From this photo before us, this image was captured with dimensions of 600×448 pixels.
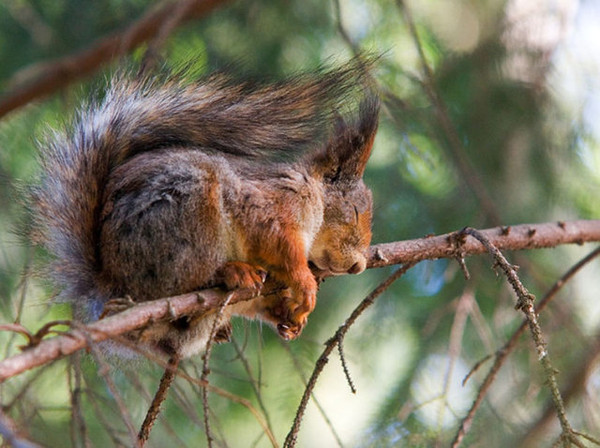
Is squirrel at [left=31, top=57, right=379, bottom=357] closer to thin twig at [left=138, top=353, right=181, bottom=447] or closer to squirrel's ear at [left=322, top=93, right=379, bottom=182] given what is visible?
squirrel's ear at [left=322, top=93, right=379, bottom=182]

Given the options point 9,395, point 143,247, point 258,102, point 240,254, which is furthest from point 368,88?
point 9,395

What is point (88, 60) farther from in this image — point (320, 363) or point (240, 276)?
point (320, 363)

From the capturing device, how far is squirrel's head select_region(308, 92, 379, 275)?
5.89 ft

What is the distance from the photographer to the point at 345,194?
189cm

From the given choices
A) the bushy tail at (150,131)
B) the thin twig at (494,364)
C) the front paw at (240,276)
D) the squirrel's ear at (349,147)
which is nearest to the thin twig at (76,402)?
the bushy tail at (150,131)

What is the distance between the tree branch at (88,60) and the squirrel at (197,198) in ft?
1.20

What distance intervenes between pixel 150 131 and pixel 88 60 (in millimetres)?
635

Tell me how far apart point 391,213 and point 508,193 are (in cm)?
38

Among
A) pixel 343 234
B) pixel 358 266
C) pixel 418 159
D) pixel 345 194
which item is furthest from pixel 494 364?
pixel 418 159

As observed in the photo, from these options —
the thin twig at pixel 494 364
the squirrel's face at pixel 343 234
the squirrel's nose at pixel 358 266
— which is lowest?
the thin twig at pixel 494 364

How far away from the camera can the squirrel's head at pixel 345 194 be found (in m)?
1.80

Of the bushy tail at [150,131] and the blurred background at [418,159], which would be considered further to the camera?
the blurred background at [418,159]

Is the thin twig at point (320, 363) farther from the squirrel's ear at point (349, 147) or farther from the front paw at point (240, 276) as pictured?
the squirrel's ear at point (349, 147)

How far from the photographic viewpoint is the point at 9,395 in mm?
1492
